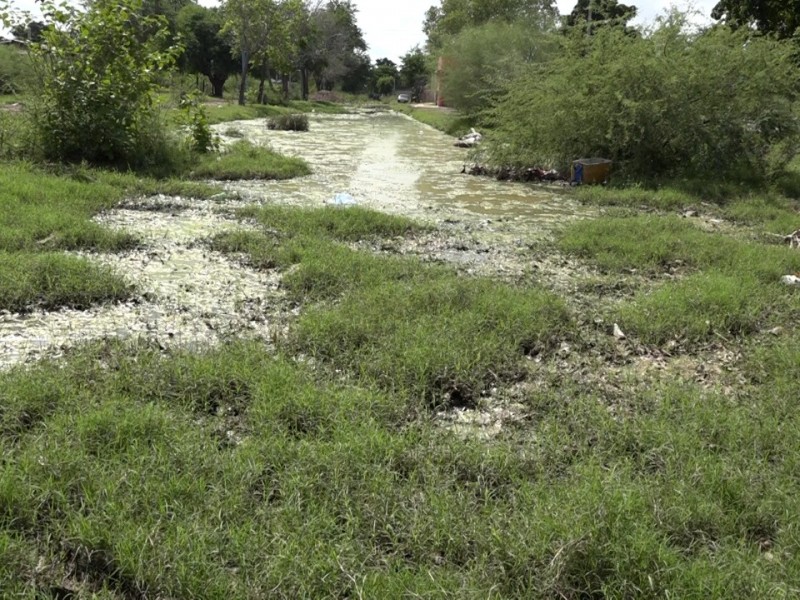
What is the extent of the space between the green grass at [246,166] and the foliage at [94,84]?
111cm

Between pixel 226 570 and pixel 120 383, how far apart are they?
1.63 m

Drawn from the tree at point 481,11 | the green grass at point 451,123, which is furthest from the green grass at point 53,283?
the tree at point 481,11

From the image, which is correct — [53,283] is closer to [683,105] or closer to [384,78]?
[683,105]

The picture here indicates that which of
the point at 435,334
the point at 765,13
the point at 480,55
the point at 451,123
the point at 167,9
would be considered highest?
the point at 167,9

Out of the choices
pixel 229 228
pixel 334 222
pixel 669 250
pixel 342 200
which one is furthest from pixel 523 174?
pixel 229 228

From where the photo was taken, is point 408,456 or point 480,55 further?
point 480,55

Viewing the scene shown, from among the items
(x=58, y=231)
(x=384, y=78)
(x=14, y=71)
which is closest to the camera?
(x=58, y=231)

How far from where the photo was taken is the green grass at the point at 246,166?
11391 millimetres

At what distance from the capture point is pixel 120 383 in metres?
3.48

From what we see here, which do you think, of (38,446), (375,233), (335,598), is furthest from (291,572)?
(375,233)

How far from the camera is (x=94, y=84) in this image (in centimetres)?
1026

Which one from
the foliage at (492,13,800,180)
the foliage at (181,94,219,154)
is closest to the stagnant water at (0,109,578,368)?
the foliage at (492,13,800,180)

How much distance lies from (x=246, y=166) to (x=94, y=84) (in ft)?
9.24

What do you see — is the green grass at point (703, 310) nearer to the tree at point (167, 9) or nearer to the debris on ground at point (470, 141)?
the debris on ground at point (470, 141)
